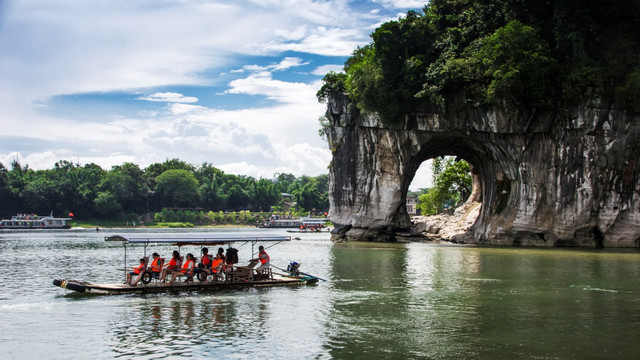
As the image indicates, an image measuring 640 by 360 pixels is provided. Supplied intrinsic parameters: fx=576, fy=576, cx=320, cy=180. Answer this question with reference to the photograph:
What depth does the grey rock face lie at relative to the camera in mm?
36219

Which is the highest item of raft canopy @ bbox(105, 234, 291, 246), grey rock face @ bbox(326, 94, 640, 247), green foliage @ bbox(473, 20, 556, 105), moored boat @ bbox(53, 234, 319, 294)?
green foliage @ bbox(473, 20, 556, 105)

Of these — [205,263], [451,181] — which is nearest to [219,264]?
[205,263]

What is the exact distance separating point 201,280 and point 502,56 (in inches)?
953

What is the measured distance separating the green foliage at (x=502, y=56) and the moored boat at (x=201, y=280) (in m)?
20.6

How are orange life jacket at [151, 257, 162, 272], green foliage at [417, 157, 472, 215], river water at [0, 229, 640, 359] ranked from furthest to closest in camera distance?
green foliage at [417, 157, 472, 215], orange life jacket at [151, 257, 162, 272], river water at [0, 229, 640, 359]

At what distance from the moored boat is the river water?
0.39 meters

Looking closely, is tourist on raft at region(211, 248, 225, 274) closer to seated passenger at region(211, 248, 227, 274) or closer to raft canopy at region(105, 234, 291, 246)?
seated passenger at region(211, 248, 227, 274)

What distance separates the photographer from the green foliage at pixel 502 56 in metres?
34.5

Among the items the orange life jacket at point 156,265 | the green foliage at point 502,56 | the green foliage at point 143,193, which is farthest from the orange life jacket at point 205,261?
the green foliage at point 143,193

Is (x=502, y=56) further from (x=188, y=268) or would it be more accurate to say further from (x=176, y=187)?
(x=176, y=187)

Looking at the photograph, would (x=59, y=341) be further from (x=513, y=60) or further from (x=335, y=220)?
(x=335, y=220)

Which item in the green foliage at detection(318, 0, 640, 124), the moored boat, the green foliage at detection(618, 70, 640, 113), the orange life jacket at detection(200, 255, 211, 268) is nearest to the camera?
the moored boat

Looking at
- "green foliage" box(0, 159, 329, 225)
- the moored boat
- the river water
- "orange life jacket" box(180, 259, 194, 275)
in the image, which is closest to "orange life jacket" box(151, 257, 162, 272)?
the moored boat

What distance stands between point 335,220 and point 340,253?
47.4ft
